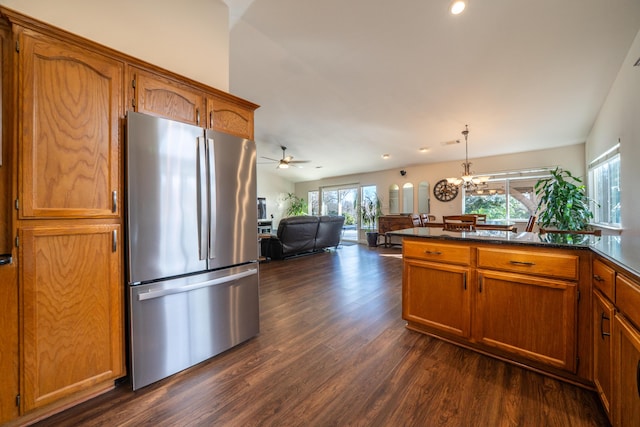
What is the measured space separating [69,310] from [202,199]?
929 millimetres

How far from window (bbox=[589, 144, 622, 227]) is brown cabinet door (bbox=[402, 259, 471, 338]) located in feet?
9.44

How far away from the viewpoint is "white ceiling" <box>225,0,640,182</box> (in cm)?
245

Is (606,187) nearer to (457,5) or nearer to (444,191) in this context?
(444,191)

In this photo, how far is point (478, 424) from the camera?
127cm

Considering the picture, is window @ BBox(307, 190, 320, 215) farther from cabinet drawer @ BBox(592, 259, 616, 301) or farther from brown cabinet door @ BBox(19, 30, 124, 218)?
cabinet drawer @ BBox(592, 259, 616, 301)

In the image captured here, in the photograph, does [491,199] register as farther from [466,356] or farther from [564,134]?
[466,356]

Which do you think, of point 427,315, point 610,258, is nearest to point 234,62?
point 427,315

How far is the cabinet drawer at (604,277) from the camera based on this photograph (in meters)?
1.21

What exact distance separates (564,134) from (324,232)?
5195 mm

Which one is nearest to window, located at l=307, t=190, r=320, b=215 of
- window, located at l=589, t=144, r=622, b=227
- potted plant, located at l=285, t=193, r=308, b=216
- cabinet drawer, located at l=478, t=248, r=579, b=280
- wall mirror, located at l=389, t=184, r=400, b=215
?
potted plant, located at l=285, t=193, r=308, b=216

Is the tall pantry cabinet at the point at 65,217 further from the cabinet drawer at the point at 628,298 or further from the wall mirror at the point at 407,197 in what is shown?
the wall mirror at the point at 407,197

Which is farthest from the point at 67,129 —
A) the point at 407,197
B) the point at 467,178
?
the point at 407,197

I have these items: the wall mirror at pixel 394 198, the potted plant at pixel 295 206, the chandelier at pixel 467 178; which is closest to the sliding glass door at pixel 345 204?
the potted plant at pixel 295 206

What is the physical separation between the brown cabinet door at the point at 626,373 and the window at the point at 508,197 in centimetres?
554
